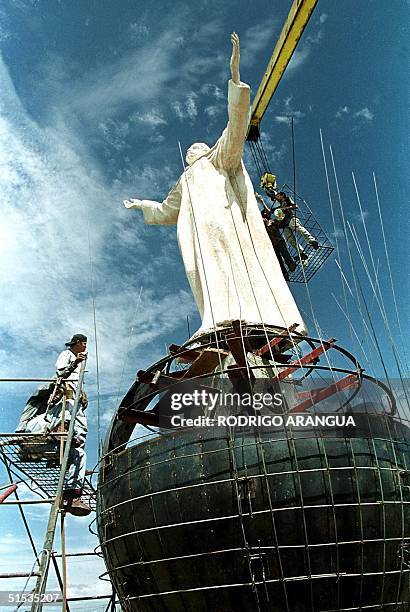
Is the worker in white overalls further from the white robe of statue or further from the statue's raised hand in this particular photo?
the statue's raised hand

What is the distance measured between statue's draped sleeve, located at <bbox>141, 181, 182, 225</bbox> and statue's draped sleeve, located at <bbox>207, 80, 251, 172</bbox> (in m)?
1.23

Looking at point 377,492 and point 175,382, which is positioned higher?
point 175,382

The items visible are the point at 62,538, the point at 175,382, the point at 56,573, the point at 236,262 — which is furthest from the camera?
the point at 236,262

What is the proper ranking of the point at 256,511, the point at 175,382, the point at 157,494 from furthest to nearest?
1. the point at 175,382
2. the point at 157,494
3. the point at 256,511

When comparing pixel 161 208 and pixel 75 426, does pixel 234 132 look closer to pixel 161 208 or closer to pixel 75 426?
pixel 161 208

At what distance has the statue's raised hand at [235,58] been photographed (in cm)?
917

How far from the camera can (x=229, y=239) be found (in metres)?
10.5

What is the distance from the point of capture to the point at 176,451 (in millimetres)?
6453

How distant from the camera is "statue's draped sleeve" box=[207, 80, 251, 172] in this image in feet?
31.9

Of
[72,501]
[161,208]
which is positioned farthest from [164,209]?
[72,501]

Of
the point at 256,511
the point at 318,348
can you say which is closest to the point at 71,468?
the point at 256,511

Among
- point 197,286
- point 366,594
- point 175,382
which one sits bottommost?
point 366,594

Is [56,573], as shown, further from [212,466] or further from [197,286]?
[197,286]

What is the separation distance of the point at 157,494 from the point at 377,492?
2.61m
